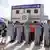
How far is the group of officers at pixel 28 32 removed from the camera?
1.06 m

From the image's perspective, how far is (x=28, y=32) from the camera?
46.3 inches

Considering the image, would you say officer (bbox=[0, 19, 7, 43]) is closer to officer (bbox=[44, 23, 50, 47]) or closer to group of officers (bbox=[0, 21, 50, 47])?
group of officers (bbox=[0, 21, 50, 47])

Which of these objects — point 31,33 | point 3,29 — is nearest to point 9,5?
point 3,29

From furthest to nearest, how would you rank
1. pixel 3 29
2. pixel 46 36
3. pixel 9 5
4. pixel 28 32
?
pixel 9 5 → pixel 3 29 → pixel 28 32 → pixel 46 36

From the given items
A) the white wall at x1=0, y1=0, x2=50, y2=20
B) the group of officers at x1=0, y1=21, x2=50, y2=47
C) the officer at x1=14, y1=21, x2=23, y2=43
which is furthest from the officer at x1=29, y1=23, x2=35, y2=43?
the white wall at x1=0, y1=0, x2=50, y2=20

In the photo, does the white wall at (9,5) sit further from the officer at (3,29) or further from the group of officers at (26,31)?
the group of officers at (26,31)

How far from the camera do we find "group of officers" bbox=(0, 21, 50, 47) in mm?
1061

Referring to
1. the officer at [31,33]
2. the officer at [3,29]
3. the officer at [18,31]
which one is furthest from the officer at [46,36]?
the officer at [3,29]

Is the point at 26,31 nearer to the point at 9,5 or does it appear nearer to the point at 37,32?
the point at 37,32

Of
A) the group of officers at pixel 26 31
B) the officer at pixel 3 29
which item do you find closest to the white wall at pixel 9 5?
the officer at pixel 3 29

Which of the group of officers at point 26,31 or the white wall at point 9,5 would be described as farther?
the white wall at point 9,5

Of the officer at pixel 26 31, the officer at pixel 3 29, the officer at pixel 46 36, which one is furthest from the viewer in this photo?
the officer at pixel 3 29

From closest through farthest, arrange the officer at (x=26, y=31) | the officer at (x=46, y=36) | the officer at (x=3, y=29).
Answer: the officer at (x=46, y=36), the officer at (x=26, y=31), the officer at (x=3, y=29)

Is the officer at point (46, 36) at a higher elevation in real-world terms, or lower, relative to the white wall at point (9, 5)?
lower
